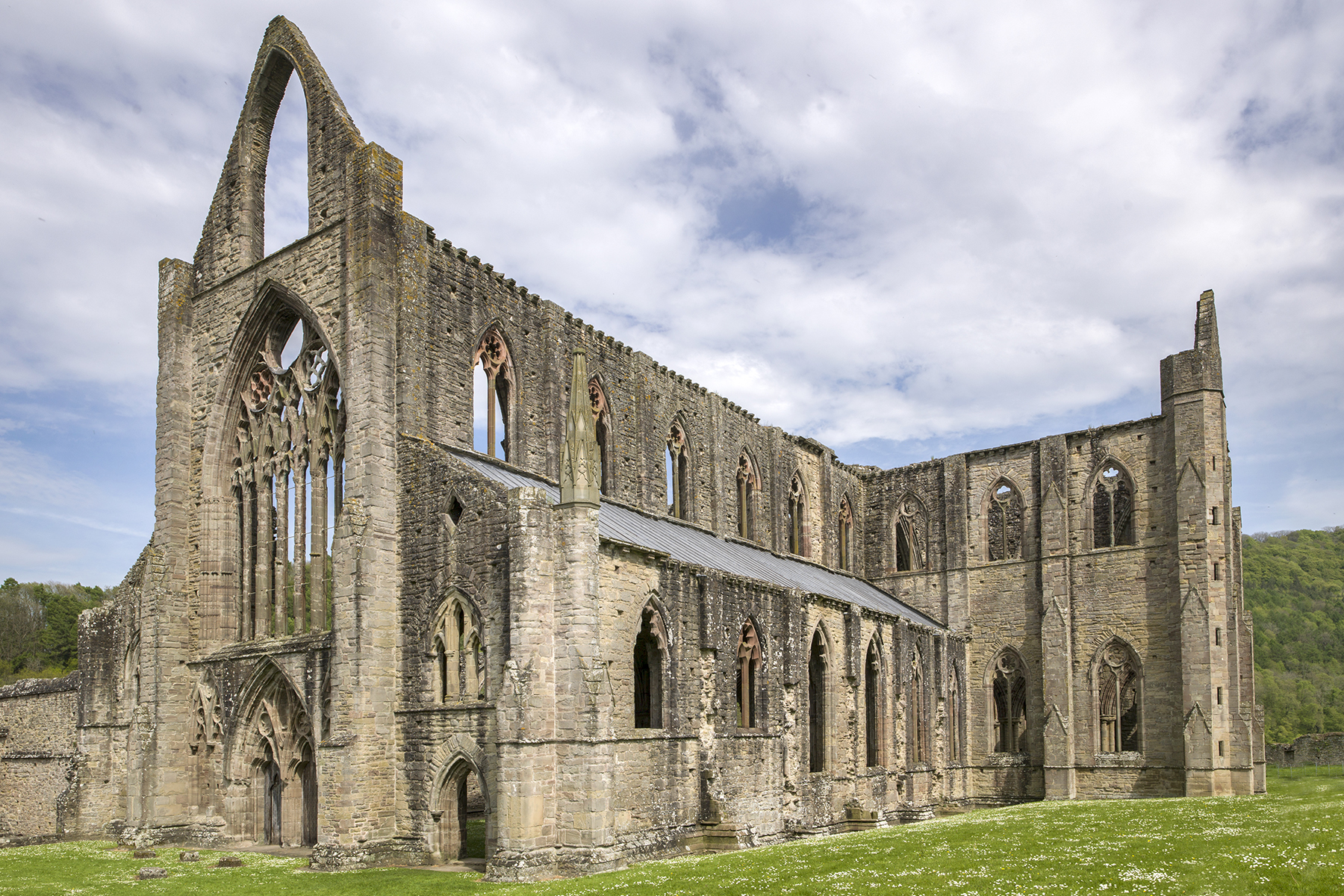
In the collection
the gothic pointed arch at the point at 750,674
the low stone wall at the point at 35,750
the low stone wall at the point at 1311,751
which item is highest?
the gothic pointed arch at the point at 750,674

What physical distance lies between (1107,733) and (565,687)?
23053 mm

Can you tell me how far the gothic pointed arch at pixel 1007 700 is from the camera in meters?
36.6

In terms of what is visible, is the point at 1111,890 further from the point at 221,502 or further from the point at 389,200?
the point at 221,502

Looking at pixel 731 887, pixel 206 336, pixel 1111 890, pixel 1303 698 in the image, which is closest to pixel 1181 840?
pixel 1111 890

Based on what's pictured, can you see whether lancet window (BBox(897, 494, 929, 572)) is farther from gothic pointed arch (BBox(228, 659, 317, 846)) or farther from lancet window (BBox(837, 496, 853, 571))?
gothic pointed arch (BBox(228, 659, 317, 846))

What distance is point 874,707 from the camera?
30.5 meters

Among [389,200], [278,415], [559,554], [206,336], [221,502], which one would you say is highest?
[389,200]

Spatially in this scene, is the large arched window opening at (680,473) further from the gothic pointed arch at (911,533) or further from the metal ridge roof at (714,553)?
the gothic pointed arch at (911,533)

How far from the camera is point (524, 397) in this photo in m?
25.0

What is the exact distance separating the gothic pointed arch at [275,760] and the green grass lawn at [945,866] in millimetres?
1809

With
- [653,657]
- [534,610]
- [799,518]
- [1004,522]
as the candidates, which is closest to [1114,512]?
[1004,522]

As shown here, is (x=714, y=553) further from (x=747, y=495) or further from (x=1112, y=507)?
(x=1112, y=507)

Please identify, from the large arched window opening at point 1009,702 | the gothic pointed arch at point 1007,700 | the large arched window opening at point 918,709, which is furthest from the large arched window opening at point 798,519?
the large arched window opening at point 1009,702

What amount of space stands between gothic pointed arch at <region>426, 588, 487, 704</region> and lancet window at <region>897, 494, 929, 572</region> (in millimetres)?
23478
